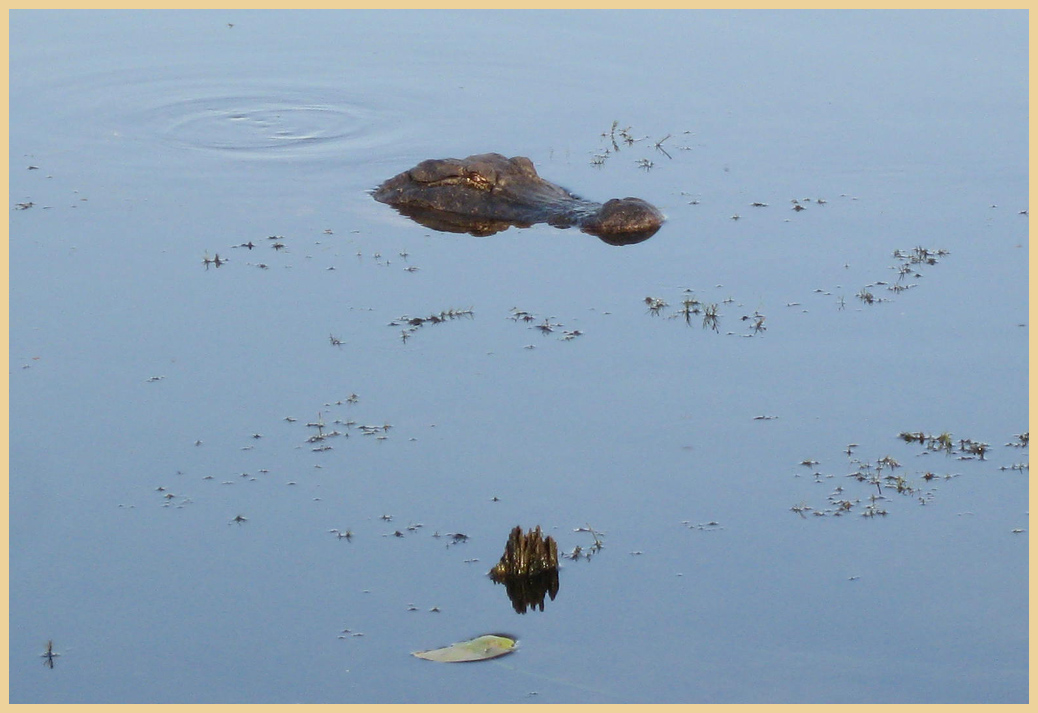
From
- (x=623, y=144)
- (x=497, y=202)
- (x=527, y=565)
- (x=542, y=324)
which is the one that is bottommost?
(x=527, y=565)

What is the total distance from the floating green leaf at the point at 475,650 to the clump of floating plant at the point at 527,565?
0.50m

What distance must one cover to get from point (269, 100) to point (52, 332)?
7569 mm

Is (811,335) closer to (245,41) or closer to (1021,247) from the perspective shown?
(1021,247)

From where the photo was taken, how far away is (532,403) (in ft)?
31.3

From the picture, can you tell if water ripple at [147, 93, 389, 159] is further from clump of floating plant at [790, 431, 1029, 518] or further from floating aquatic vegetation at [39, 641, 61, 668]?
floating aquatic vegetation at [39, 641, 61, 668]

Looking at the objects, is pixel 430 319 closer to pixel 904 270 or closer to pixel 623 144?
pixel 904 270

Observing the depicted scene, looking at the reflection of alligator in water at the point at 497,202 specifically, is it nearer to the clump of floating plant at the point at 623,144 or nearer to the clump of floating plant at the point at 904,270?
the clump of floating plant at the point at 623,144

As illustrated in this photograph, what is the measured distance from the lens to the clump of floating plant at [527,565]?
7559 millimetres

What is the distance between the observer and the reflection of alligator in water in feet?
43.5

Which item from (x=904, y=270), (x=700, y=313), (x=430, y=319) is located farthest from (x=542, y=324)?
(x=904, y=270)

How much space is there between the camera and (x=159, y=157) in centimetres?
1537

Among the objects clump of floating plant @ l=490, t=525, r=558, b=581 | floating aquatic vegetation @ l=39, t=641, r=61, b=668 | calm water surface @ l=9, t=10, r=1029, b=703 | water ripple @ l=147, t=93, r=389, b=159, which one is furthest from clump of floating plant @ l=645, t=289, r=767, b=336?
floating aquatic vegetation @ l=39, t=641, r=61, b=668

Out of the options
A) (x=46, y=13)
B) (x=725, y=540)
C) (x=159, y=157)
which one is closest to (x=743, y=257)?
(x=725, y=540)

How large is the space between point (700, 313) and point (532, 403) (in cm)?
222
